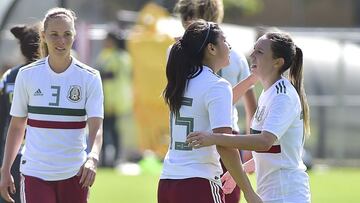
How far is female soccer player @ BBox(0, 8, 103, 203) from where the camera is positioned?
6508mm

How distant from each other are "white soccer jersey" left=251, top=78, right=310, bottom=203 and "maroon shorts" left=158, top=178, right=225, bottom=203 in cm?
36

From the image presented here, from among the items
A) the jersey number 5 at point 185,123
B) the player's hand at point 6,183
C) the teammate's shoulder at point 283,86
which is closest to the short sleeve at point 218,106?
the jersey number 5 at point 185,123

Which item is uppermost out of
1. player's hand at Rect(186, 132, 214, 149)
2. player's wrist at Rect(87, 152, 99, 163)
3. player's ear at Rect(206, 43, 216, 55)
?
player's ear at Rect(206, 43, 216, 55)

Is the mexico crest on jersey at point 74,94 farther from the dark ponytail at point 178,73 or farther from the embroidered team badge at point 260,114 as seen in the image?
the embroidered team badge at point 260,114

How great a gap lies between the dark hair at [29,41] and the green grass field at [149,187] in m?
5.13

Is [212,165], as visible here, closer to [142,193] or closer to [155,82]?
[142,193]

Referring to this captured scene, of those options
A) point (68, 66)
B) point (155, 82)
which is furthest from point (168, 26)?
point (68, 66)

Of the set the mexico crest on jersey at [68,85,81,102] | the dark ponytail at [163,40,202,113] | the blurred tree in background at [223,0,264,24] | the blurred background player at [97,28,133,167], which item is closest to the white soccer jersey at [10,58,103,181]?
the mexico crest on jersey at [68,85,81,102]

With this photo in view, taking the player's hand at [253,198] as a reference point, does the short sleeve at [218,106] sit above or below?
above

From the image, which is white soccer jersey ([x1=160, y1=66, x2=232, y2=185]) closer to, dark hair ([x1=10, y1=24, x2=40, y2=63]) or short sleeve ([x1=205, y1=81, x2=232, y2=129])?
short sleeve ([x1=205, y1=81, x2=232, y2=129])

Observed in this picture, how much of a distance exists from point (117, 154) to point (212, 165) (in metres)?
11.9

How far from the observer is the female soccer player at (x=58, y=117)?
6.51 m

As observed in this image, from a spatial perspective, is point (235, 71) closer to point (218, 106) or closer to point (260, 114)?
point (260, 114)

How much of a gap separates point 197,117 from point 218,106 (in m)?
0.15
